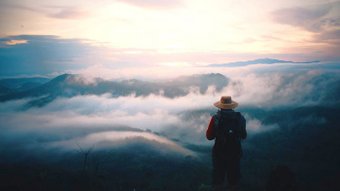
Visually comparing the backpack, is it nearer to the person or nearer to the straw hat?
the person

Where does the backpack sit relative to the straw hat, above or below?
below

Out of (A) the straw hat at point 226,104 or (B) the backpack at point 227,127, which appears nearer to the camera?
(A) the straw hat at point 226,104

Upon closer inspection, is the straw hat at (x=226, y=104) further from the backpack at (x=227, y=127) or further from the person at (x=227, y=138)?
the backpack at (x=227, y=127)

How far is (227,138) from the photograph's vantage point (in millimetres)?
10172

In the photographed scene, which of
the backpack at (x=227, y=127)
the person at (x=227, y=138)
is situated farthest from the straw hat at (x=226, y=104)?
the backpack at (x=227, y=127)

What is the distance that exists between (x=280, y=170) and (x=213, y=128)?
29.1 m

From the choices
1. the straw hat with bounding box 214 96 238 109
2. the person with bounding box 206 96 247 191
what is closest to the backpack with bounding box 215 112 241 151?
the person with bounding box 206 96 247 191

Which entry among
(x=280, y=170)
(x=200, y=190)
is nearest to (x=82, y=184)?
(x=280, y=170)

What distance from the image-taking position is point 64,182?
188 meters

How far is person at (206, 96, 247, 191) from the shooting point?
9984 mm

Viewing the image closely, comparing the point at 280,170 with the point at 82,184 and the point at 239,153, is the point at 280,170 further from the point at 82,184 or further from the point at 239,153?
the point at 82,184

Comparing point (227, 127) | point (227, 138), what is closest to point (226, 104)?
point (227, 127)

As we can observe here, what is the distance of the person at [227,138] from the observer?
9.98 m

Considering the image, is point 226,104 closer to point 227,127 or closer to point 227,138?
point 227,127
